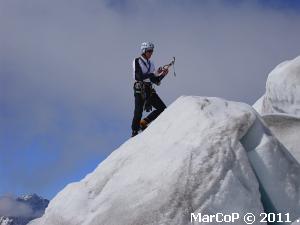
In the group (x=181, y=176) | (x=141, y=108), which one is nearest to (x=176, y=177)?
(x=181, y=176)

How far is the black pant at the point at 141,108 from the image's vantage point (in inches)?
556

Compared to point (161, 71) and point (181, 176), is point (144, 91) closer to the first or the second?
point (161, 71)

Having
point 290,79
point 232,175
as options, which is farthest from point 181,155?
point 290,79

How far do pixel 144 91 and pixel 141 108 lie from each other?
440mm

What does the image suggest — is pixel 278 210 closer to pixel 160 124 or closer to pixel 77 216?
pixel 160 124

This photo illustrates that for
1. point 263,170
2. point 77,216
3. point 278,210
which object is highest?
point 77,216

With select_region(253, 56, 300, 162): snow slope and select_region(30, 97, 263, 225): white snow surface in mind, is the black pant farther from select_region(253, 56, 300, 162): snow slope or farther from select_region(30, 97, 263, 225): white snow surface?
select_region(253, 56, 300, 162): snow slope

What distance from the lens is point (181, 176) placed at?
31.3 ft

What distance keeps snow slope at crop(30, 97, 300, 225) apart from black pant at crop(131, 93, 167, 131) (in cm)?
259

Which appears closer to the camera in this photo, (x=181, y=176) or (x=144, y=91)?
(x=181, y=176)

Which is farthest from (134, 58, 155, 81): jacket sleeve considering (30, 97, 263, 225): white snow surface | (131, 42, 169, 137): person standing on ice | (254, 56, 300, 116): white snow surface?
(254, 56, 300, 116): white snow surface

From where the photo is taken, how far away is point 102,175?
36.1 ft

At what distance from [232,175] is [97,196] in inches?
103

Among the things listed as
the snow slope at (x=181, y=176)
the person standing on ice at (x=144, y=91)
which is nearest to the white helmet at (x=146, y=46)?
the person standing on ice at (x=144, y=91)
